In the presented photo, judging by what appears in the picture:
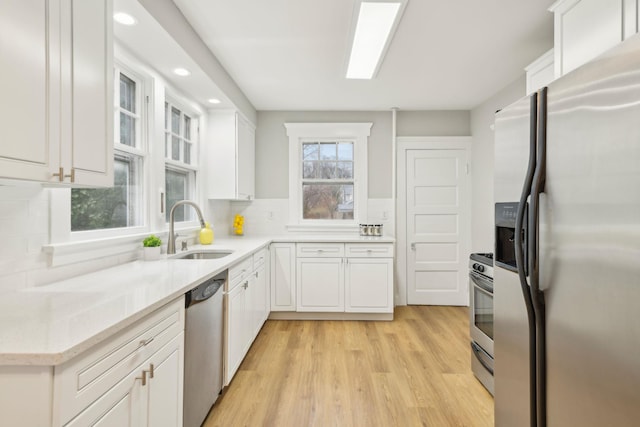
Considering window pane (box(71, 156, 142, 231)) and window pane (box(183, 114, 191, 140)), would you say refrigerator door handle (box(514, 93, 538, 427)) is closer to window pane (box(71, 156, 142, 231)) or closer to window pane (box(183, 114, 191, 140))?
window pane (box(71, 156, 142, 231))

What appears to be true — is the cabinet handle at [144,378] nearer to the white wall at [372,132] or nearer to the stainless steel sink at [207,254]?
the stainless steel sink at [207,254]

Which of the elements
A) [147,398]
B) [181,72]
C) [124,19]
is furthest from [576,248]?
[181,72]

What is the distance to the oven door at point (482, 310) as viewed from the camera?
2236 millimetres

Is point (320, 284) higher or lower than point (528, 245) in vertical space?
lower

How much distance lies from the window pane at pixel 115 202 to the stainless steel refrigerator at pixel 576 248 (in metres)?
2.15

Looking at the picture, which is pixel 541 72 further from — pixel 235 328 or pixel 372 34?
pixel 235 328

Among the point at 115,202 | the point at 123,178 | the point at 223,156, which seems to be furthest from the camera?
the point at 223,156

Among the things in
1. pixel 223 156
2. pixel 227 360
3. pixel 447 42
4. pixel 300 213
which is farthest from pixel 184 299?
pixel 300 213

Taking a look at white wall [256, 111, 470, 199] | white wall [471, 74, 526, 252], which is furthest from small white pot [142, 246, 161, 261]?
white wall [471, 74, 526, 252]

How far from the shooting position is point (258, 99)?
396cm

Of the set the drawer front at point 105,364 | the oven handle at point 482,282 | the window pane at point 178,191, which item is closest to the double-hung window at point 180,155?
the window pane at point 178,191

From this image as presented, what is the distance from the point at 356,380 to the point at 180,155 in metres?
2.43

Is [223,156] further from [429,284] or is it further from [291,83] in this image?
[429,284]

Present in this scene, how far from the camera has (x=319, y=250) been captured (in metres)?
3.77
